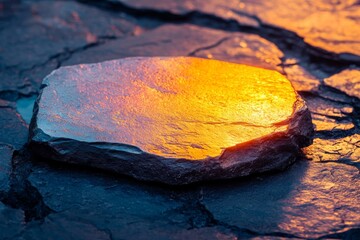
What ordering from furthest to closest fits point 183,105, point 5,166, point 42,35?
1. point 42,35
2. point 183,105
3. point 5,166

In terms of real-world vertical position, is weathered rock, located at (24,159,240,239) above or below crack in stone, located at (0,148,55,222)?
above

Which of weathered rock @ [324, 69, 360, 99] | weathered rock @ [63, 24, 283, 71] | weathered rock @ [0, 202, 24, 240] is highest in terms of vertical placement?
weathered rock @ [324, 69, 360, 99]

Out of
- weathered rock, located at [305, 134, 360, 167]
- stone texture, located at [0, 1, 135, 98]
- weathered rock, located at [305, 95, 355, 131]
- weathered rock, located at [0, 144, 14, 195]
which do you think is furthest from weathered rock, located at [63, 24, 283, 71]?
weathered rock, located at [0, 144, 14, 195]

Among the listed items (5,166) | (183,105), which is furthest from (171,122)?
(5,166)

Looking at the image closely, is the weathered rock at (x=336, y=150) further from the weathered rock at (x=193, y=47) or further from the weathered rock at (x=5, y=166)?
the weathered rock at (x=5, y=166)

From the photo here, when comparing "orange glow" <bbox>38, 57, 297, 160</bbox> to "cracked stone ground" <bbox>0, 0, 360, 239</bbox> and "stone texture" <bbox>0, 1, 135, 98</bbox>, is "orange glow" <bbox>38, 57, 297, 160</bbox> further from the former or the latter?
"stone texture" <bbox>0, 1, 135, 98</bbox>

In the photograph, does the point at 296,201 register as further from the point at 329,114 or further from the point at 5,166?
the point at 5,166

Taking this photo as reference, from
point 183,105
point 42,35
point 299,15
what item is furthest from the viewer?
point 299,15

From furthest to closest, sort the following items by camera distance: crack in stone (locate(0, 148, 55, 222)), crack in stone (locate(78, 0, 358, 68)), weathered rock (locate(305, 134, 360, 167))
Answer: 1. crack in stone (locate(78, 0, 358, 68))
2. weathered rock (locate(305, 134, 360, 167))
3. crack in stone (locate(0, 148, 55, 222))

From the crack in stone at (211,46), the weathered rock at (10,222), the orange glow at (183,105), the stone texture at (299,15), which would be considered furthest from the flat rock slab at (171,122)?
the stone texture at (299,15)
